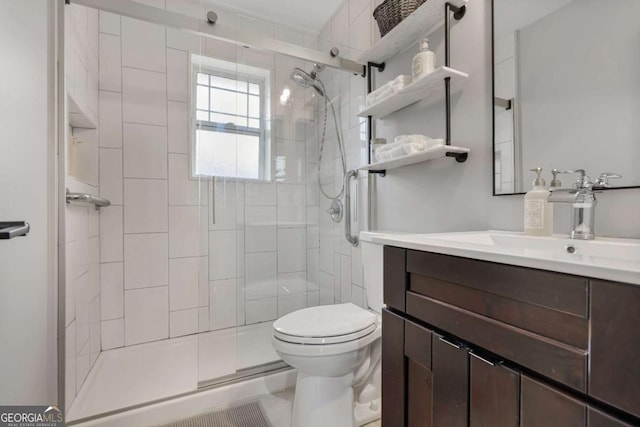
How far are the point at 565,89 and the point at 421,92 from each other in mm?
559

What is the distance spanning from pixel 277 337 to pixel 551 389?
0.98 meters

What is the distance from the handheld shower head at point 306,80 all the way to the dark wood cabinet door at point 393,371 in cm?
162

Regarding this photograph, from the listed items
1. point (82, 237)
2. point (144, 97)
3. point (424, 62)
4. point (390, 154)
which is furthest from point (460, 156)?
point (144, 97)

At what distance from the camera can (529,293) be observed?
20.6 inches

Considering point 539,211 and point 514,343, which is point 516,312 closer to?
point 514,343

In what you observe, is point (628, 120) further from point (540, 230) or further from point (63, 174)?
point (63, 174)

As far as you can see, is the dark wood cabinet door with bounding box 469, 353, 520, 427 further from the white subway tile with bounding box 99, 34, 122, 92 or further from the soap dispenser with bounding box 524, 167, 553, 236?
the white subway tile with bounding box 99, 34, 122, 92

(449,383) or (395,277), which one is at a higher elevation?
(395,277)

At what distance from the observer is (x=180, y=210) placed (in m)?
2.18

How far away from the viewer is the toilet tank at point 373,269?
41.7 inches

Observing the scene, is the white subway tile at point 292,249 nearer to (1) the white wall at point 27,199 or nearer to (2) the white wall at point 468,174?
(2) the white wall at point 468,174

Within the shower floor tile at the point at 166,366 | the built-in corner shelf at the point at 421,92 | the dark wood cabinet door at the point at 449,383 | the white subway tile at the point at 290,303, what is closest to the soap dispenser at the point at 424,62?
the built-in corner shelf at the point at 421,92

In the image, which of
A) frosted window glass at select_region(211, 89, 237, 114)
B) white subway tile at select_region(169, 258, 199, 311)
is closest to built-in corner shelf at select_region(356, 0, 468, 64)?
frosted window glass at select_region(211, 89, 237, 114)

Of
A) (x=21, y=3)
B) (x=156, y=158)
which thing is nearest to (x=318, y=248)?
(x=156, y=158)
